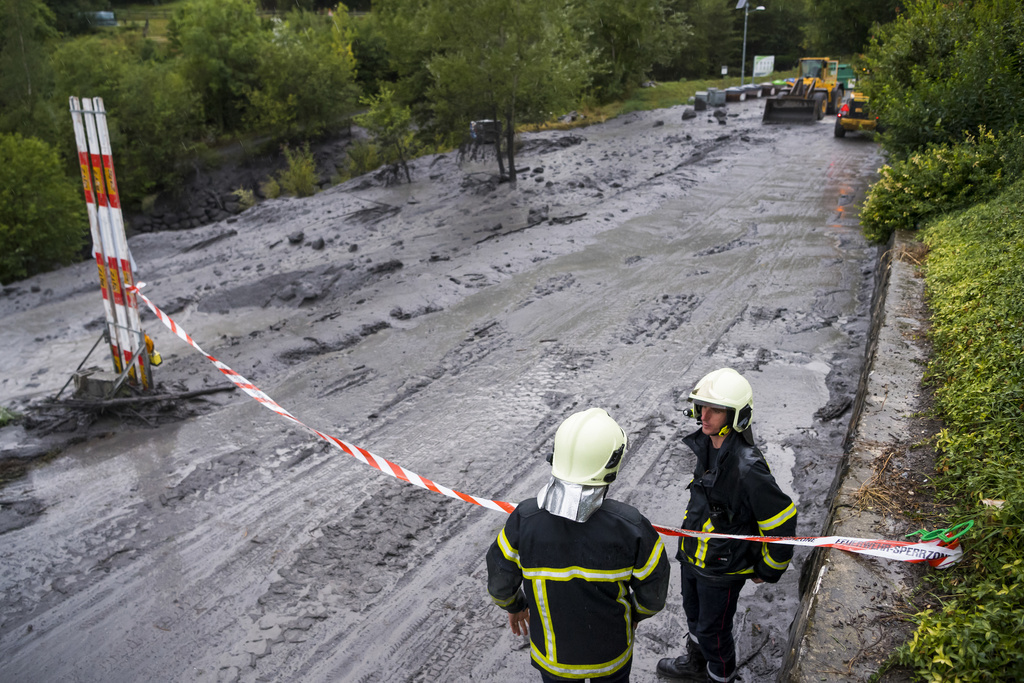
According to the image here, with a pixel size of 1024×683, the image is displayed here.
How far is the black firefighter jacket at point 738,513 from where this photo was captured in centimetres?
311

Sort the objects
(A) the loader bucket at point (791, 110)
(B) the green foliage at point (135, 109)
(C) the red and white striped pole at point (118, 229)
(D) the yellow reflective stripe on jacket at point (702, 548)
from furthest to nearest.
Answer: (B) the green foliage at point (135, 109) < (A) the loader bucket at point (791, 110) < (C) the red and white striped pole at point (118, 229) < (D) the yellow reflective stripe on jacket at point (702, 548)

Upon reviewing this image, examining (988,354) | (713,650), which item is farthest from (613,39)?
(713,650)

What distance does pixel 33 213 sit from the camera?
17844 mm

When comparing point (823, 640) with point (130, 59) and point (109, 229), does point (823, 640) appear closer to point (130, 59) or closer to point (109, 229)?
point (109, 229)

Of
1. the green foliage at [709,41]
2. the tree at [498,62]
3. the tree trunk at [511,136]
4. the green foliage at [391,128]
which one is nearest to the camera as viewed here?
the tree at [498,62]

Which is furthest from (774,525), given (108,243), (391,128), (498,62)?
(391,128)

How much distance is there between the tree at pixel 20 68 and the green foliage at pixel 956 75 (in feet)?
93.3

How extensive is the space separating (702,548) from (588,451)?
3.80 ft

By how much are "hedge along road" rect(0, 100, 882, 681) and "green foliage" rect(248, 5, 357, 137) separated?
19.8 meters

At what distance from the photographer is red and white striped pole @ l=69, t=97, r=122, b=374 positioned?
6219 millimetres

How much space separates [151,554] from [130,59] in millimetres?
35933

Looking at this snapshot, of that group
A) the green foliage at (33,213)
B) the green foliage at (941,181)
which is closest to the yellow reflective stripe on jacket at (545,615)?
the green foliage at (941,181)

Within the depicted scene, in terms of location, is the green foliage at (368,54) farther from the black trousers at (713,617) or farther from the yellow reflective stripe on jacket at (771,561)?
the yellow reflective stripe on jacket at (771,561)

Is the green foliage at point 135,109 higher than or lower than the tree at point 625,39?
lower
